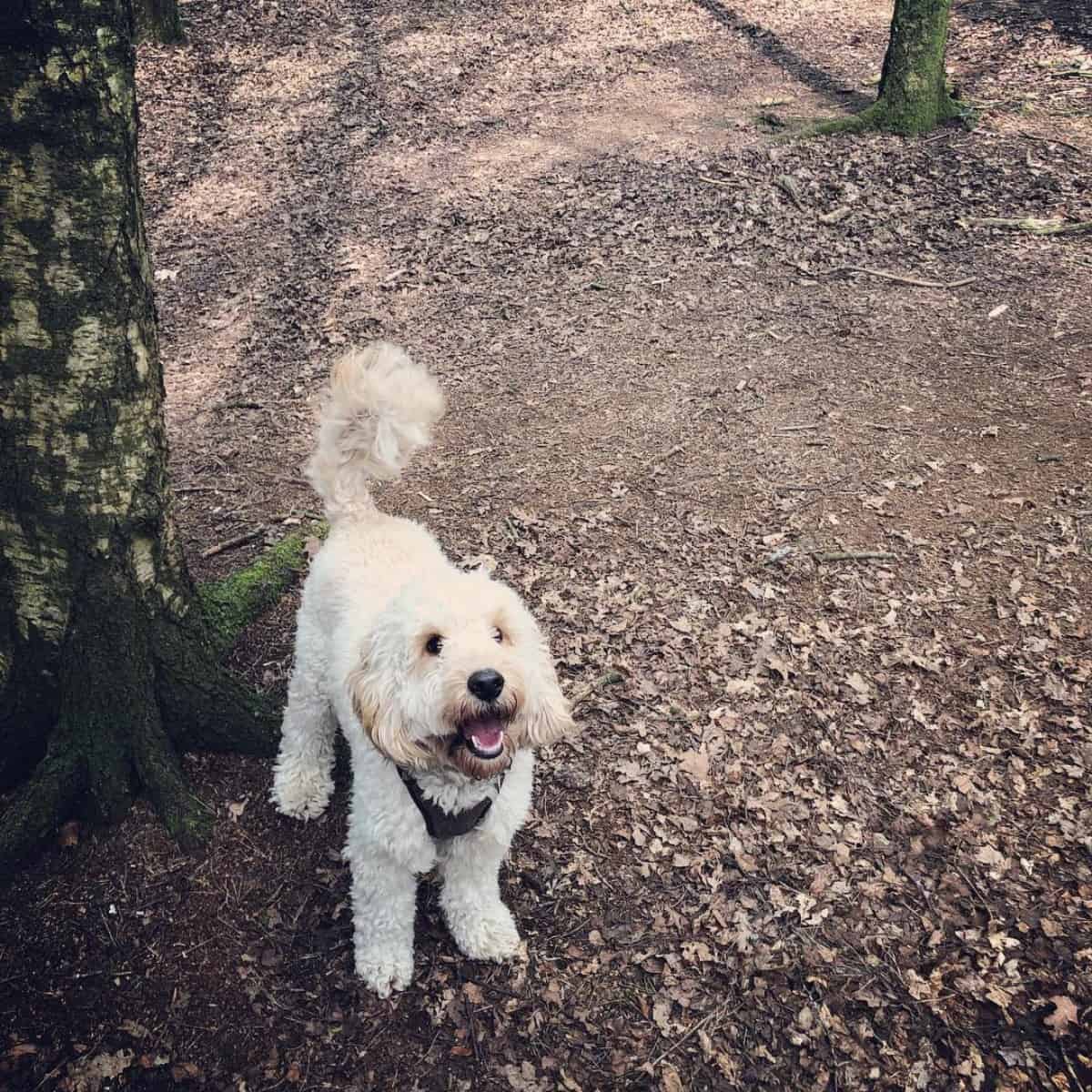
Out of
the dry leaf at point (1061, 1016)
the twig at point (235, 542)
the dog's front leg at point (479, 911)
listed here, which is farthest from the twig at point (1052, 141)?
the dog's front leg at point (479, 911)

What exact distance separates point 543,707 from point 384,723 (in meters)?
0.59

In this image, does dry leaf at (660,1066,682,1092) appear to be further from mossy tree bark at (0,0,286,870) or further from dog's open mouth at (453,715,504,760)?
mossy tree bark at (0,0,286,870)

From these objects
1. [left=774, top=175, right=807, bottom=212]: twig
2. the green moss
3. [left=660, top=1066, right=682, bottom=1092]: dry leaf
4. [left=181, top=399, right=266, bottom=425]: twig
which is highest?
[left=774, top=175, right=807, bottom=212]: twig

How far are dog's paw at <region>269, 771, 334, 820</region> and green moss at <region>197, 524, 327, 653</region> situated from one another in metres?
0.85

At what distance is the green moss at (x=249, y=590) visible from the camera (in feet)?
15.9

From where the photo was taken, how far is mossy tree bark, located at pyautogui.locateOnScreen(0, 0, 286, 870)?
3061mm

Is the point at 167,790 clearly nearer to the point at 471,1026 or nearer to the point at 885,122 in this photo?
the point at 471,1026

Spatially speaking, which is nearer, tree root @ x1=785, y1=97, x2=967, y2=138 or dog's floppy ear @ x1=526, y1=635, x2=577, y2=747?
dog's floppy ear @ x1=526, y1=635, x2=577, y2=747

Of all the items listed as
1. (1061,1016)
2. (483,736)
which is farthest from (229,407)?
(1061,1016)

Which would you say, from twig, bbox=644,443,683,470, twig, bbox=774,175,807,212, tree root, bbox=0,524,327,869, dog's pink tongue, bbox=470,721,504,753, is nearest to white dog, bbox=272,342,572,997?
dog's pink tongue, bbox=470,721,504,753

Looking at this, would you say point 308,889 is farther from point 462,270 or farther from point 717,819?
point 462,270

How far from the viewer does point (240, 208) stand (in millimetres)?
10344

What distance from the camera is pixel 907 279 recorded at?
8125mm

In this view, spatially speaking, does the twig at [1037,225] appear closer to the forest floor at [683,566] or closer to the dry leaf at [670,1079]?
the forest floor at [683,566]
